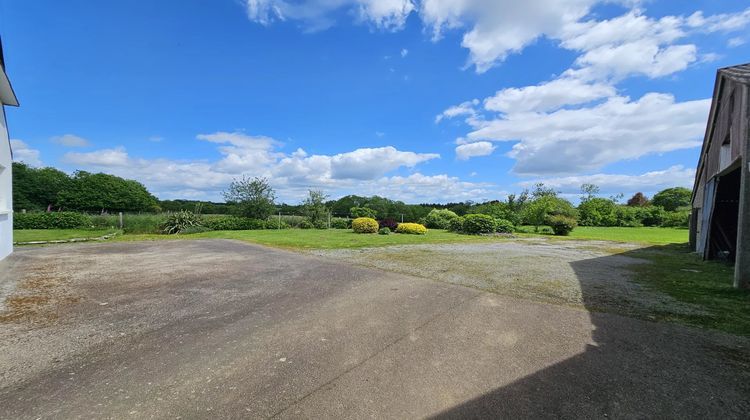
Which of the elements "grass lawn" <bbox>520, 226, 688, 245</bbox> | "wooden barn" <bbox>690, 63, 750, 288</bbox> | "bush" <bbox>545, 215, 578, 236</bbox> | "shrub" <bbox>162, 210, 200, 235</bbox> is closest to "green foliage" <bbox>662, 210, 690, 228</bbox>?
"grass lawn" <bbox>520, 226, 688, 245</bbox>

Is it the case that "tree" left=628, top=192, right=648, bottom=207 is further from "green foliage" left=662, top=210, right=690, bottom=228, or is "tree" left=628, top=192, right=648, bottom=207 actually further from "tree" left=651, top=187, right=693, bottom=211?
"green foliage" left=662, top=210, right=690, bottom=228

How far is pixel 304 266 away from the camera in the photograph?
8141 mm

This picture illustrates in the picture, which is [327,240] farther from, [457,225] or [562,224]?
[562,224]

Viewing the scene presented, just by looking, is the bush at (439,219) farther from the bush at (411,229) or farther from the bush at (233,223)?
the bush at (233,223)

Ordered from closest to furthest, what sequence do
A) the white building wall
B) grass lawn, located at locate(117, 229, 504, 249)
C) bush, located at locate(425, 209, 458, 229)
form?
the white building wall < grass lawn, located at locate(117, 229, 504, 249) < bush, located at locate(425, 209, 458, 229)

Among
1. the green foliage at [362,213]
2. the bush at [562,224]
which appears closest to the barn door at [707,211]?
the bush at [562,224]

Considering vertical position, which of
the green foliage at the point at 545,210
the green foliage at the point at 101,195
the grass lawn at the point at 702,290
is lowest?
the grass lawn at the point at 702,290

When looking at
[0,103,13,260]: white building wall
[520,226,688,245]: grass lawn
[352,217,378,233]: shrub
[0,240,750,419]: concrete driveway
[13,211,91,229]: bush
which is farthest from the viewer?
[352,217,378,233]: shrub

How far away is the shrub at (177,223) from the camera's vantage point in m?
19.1

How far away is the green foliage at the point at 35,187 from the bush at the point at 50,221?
81.0 ft

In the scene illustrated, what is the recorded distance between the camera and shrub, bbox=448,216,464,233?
21.7 m

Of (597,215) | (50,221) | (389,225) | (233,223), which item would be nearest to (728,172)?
(389,225)

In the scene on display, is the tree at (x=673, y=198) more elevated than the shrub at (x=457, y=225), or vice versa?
the tree at (x=673, y=198)

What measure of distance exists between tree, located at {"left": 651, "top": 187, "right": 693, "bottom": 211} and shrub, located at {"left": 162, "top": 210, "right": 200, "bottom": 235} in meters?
55.8
